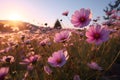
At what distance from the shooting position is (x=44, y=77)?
2584 millimetres

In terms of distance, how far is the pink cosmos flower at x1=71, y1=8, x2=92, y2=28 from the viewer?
242cm

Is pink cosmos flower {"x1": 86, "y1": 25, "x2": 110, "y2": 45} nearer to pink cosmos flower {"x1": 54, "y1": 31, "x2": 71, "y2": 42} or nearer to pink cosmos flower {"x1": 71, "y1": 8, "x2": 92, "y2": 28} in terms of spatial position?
pink cosmos flower {"x1": 71, "y1": 8, "x2": 92, "y2": 28}

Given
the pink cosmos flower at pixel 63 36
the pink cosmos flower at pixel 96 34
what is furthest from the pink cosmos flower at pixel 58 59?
the pink cosmos flower at pixel 63 36

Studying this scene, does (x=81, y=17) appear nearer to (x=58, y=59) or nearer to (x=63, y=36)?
(x=63, y=36)

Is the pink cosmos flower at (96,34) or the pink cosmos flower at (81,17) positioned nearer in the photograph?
the pink cosmos flower at (96,34)

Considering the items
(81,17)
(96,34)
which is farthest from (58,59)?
(81,17)

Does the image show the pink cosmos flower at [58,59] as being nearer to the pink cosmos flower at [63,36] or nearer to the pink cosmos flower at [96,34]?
the pink cosmos flower at [96,34]

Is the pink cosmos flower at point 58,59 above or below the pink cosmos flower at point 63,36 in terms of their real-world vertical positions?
below

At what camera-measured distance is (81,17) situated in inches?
98.0

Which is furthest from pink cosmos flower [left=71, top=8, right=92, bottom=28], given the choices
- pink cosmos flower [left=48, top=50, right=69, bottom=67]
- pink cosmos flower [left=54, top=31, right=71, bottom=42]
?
pink cosmos flower [left=48, top=50, right=69, bottom=67]

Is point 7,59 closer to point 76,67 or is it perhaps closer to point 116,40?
point 76,67

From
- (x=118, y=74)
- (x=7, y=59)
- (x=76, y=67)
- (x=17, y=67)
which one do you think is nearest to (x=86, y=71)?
(x=76, y=67)

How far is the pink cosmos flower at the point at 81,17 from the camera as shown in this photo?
7.93ft

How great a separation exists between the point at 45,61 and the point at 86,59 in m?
0.58
